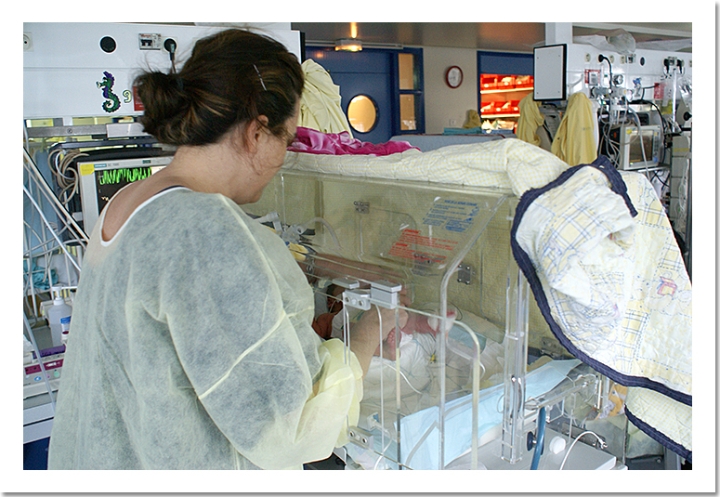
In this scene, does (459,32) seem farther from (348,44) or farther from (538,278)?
(538,278)

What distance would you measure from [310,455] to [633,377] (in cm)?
63

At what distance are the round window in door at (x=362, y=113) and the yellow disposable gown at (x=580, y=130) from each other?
3984mm

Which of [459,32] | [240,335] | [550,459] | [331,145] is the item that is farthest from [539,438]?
[459,32]

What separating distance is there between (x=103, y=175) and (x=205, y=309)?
1.38 m

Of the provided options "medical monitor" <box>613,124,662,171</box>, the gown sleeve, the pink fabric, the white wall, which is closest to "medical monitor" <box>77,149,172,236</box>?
the pink fabric

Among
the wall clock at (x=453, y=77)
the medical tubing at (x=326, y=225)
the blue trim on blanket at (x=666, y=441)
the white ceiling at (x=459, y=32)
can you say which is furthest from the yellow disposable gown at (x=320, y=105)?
the wall clock at (x=453, y=77)

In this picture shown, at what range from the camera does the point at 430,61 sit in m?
8.45

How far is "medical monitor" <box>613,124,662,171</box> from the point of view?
4285 millimetres

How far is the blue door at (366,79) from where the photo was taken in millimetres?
7598

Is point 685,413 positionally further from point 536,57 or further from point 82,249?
point 536,57

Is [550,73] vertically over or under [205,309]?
over

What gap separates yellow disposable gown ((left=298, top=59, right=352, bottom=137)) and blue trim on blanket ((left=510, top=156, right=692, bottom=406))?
63.8 inches

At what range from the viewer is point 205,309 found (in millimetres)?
919
